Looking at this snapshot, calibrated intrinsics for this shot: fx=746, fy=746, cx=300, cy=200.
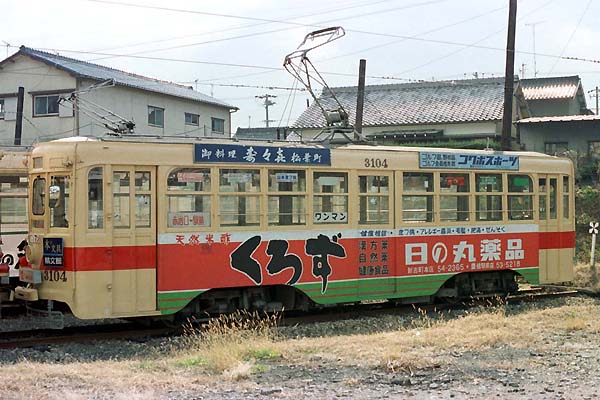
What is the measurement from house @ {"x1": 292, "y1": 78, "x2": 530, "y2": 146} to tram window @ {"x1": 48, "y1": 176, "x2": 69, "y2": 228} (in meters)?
22.0

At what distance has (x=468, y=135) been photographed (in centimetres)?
3247

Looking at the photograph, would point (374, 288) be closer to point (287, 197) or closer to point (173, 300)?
point (287, 197)

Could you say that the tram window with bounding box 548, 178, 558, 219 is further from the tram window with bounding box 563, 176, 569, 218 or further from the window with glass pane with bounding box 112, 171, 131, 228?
the window with glass pane with bounding box 112, 171, 131, 228

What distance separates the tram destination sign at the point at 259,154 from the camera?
9.97 meters

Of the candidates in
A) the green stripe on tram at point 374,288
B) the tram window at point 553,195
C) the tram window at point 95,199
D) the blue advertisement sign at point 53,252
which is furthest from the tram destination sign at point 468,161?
the blue advertisement sign at point 53,252

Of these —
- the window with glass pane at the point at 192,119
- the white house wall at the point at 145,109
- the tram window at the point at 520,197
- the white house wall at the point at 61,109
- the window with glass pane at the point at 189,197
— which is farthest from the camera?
the window with glass pane at the point at 192,119

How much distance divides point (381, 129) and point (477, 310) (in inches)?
925

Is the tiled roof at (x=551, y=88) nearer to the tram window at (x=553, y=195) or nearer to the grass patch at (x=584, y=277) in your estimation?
the grass patch at (x=584, y=277)

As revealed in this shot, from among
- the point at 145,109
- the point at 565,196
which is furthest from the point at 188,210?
the point at 145,109

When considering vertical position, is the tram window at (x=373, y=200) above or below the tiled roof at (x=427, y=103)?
below

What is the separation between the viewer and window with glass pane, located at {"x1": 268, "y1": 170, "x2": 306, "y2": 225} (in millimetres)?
10477

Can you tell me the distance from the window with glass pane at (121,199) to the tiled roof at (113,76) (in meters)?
19.4

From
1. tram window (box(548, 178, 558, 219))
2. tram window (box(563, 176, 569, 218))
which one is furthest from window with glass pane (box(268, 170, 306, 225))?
tram window (box(563, 176, 569, 218))

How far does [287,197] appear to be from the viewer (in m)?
10.6
